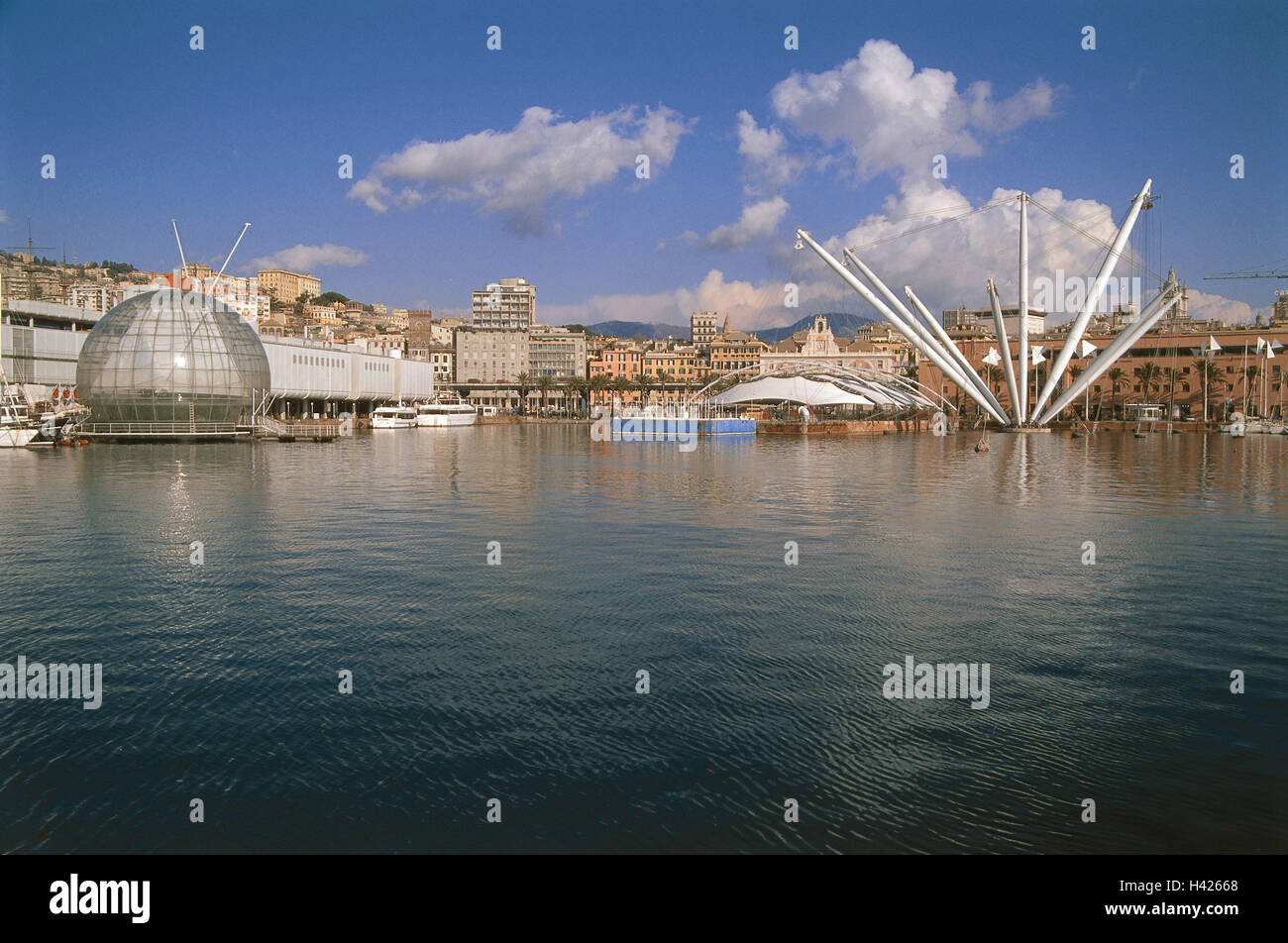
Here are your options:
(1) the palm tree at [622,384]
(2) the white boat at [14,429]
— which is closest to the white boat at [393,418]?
(2) the white boat at [14,429]

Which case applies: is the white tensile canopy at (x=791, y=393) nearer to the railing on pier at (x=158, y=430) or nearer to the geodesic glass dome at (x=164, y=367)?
the geodesic glass dome at (x=164, y=367)

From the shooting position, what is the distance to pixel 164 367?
77.7m

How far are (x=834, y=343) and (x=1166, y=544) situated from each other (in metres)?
183

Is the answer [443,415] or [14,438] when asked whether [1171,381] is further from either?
[14,438]

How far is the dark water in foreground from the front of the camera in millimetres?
7594

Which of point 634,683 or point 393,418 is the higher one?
point 393,418

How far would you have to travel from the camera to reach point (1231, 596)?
15695 mm

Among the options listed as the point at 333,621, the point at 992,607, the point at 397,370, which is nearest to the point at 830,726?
the point at 992,607

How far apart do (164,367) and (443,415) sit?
56.3m

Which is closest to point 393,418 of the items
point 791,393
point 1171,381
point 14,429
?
point 791,393

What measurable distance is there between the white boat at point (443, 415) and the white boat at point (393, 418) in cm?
391

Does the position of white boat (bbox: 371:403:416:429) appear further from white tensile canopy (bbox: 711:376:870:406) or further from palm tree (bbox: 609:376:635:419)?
palm tree (bbox: 609:376:635:419)

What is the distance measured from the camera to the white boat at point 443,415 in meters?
130
